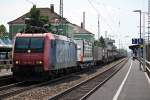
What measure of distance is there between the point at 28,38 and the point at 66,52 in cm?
640

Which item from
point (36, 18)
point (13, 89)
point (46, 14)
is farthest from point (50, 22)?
point (13, 89)

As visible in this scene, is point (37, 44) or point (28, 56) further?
point (37, 44)

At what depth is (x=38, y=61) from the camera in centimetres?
2627

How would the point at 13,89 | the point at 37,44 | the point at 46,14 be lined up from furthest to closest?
the point at 46,14 → the point at 37,44 → the point at 13,89

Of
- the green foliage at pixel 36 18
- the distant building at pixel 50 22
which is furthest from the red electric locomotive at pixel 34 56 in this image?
the distant building at pixel 50 22

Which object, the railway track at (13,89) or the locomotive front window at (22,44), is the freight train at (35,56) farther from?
the railway track at (13,89)

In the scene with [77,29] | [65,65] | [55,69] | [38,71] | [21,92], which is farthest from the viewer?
[77,29]

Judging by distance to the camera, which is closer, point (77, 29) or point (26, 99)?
point (26, 99)

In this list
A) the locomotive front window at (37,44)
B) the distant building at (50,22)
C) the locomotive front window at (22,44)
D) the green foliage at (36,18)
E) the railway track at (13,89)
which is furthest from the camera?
the distant building at (50,22)

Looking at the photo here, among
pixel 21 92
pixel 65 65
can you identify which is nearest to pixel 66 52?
pixel 65 65

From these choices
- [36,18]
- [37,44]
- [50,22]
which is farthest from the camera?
[50,22]

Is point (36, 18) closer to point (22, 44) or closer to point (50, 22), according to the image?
point (50, 22)

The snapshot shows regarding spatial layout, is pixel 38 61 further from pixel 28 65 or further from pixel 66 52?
pixel 66 52

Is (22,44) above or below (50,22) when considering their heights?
below
